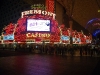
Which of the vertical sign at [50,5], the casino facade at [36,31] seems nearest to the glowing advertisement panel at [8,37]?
the casino facade at [36,31]

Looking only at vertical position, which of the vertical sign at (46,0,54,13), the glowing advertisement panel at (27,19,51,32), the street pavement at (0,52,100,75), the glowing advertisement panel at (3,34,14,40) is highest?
the vertical sign at (46,0,54,13)

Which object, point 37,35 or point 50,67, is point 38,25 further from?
point 50,67

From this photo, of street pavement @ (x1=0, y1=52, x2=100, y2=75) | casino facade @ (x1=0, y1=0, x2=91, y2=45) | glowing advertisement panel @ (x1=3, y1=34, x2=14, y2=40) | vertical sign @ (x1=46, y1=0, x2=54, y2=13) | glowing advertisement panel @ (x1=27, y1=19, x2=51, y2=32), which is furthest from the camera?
vertical sign @ (x1=46, y1=0, x2=54, y2=13)

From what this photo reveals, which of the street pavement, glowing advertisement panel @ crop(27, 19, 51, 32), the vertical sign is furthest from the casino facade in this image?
the street pavement

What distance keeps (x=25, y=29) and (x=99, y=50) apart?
2443 centimetres

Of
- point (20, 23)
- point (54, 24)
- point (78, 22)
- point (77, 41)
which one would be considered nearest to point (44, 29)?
point (54, 24)

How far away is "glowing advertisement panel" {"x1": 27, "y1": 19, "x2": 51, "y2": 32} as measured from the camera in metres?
52.8

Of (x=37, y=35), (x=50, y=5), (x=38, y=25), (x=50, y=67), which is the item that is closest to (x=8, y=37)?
(x=37, y=35)

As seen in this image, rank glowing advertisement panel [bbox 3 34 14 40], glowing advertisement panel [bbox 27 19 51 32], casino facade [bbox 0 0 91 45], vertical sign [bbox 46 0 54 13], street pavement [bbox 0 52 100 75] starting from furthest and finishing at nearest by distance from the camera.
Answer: vertical sign [bbox 46 0 54 13] < glowing advertisement panel [bbox 3 34 14 40] < glowing advertisement panel [bbox 27 19 51 32] < casino facade [bbox 0 0 91 45] < street pavement [bbox 0 52 100 75]

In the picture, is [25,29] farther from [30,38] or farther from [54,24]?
[54,24]

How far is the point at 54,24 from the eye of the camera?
54.4 meters

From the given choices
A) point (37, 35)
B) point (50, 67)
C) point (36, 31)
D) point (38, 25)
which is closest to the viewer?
point (50, 67)

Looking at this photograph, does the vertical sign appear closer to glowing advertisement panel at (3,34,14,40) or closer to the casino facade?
the casino facade

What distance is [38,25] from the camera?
53.0m
